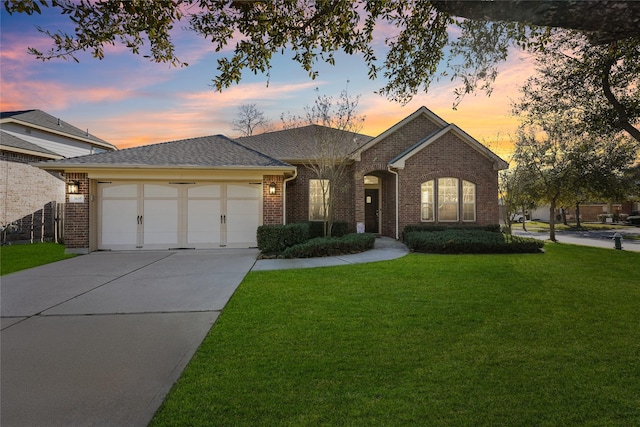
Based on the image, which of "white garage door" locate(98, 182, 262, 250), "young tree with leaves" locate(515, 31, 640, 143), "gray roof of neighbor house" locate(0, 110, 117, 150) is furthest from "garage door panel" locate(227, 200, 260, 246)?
"gray roof of neighbor house" locate(0, 110, 117, 150)

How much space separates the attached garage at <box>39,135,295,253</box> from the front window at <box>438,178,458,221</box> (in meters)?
6.97

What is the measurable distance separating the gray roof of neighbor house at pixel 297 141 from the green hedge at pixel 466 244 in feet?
17.2

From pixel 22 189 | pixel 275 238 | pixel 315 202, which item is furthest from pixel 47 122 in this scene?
pixel 275 238

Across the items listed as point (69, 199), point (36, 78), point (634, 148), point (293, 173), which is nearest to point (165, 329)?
point (36, 78)

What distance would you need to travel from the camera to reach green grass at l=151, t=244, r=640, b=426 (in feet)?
8.17

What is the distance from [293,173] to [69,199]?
7.67m

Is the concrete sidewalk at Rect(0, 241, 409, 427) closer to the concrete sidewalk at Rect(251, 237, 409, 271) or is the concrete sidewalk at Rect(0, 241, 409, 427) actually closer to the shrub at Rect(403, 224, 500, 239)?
the concrete sidewalk at Rect(251, 237, 409, 271)

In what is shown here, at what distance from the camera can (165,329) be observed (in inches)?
171

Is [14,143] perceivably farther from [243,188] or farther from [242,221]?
[242,221]

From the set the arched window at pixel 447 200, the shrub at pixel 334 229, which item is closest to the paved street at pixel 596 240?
the arched window at pixel 447 200

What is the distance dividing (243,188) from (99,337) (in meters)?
8.40

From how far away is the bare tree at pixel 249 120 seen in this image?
32.3 meters

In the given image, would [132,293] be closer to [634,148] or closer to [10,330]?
[10,330]

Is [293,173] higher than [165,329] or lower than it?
higher
